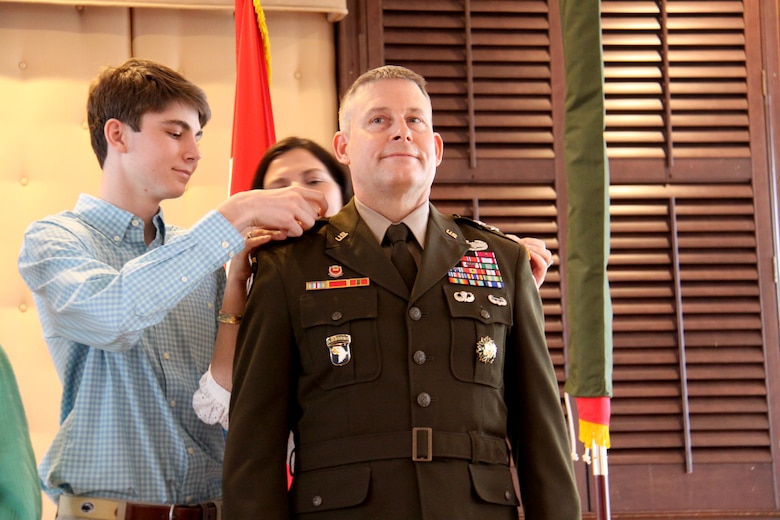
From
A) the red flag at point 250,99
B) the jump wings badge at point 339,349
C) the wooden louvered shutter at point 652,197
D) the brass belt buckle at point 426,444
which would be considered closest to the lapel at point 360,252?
the jump wings badge at point 339,349

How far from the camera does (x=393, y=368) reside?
1621 millimetres

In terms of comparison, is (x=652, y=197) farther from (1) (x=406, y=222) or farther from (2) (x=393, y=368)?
(2) (x=393, y=368)

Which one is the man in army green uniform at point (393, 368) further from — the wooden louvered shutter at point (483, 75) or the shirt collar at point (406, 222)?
the wooden louvered shutter at point (483, 75)

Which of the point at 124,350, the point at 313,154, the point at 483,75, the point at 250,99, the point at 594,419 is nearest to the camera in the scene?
the point at 124,350

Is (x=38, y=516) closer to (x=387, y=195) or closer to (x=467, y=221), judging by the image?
(x=387, y=195)

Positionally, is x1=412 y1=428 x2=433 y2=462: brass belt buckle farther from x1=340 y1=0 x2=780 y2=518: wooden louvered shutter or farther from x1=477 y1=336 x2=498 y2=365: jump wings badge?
x1=340 y1=0 x2=780 y2=518: wooden louvered shutter

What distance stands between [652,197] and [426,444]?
2.27m

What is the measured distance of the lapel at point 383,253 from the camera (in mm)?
1689

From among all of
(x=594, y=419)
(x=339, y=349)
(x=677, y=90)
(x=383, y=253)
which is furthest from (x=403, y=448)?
(x=677, y=90)

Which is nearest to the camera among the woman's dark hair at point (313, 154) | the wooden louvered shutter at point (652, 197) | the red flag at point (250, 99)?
the woman's dark hair at point (313, 154)

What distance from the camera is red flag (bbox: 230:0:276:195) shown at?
3.01 meters

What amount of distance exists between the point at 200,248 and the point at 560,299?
6.68 feet

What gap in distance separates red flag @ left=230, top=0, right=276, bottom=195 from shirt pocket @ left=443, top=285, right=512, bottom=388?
1.44 metres

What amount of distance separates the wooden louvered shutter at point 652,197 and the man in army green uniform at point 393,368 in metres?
1.70
